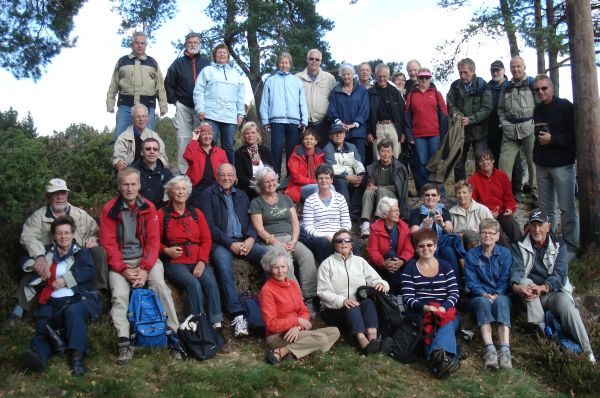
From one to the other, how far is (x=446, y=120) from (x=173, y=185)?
512 cm

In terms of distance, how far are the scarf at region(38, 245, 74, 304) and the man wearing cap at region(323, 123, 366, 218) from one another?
4.20 meters

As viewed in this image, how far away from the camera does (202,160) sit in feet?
27.0

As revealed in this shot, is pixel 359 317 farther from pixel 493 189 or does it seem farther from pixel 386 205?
pixel 493 189

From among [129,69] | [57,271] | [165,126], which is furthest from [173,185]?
[165,126]

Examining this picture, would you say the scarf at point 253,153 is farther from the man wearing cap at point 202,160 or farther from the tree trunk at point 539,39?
the tree trunk at point 539,39

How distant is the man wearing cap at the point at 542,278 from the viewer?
6793 millimetres

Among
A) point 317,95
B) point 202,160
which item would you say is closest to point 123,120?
point 202,160

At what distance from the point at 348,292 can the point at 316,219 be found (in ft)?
4.50

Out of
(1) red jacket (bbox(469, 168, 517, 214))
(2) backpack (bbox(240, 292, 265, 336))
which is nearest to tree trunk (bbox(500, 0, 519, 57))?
(1) red jacket (bbox(469, 168, 517, 214))

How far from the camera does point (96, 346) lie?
6.01 metres

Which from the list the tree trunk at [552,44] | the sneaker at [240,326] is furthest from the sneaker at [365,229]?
the tree trunk at [552,44]

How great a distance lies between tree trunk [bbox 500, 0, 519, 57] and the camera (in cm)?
1312

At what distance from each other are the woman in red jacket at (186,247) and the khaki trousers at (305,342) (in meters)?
0.72

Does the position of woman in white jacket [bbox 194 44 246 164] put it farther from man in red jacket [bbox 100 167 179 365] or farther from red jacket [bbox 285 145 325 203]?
man in red jacket [bbox 100 167 179 365]
